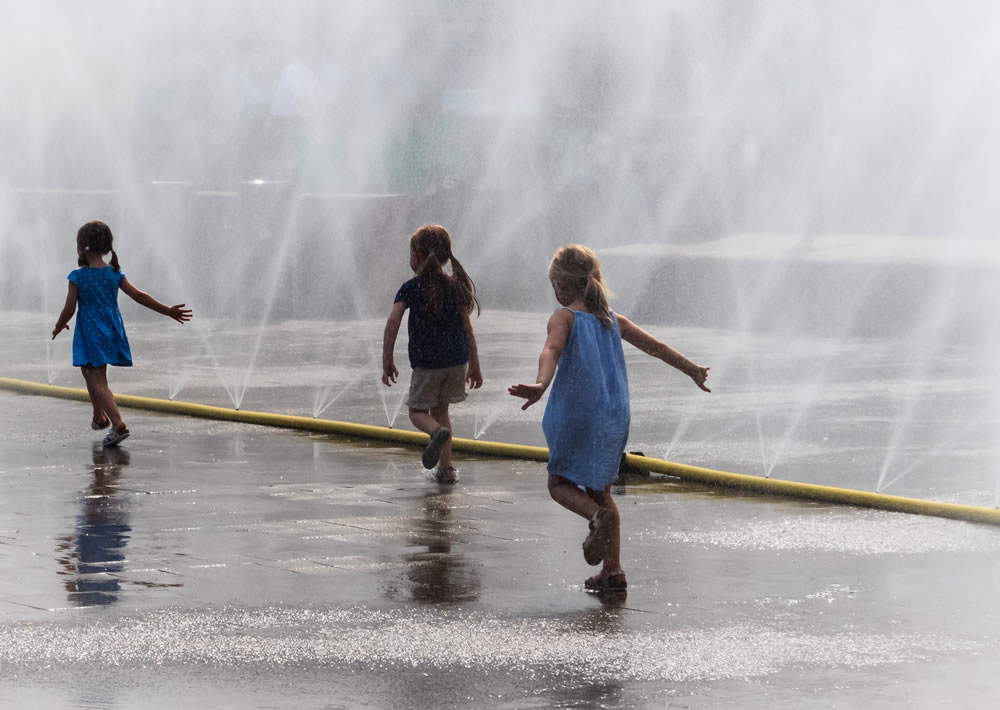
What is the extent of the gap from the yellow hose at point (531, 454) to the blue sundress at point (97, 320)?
1353 mm

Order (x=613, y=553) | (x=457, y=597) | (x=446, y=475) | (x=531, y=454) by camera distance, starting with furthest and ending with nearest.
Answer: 1. (x=531, y=454)
2. (x=446, y=475)
3. (x=613, y=553)
4. (x=457, y=597)

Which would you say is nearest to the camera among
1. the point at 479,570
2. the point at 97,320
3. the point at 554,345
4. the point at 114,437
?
the point at 554,345

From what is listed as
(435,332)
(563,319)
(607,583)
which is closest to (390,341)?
(435,332)

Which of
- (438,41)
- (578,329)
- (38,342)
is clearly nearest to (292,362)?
(38,342)

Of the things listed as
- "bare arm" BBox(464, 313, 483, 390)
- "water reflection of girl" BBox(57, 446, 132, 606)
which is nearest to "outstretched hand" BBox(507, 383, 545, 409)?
"water reflection of girl" BBox(57, 446, 132, 606)

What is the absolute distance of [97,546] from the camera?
315 inches

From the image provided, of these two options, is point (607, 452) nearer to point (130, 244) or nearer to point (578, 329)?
point (578, 329)

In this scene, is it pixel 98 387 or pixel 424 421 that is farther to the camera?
pixel 98 387

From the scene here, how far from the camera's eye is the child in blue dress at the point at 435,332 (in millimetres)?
10016

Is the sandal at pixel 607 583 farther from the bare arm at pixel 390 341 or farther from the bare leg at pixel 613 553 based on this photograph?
the bare arm at pixel 390 341

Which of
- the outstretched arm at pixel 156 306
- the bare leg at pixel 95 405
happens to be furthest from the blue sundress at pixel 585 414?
the bare leg at pixel 95 405

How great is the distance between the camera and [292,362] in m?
17.1

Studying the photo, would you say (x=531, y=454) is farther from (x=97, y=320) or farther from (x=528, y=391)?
(x=528, y=391)

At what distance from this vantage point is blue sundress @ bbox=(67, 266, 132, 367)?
1136cm
